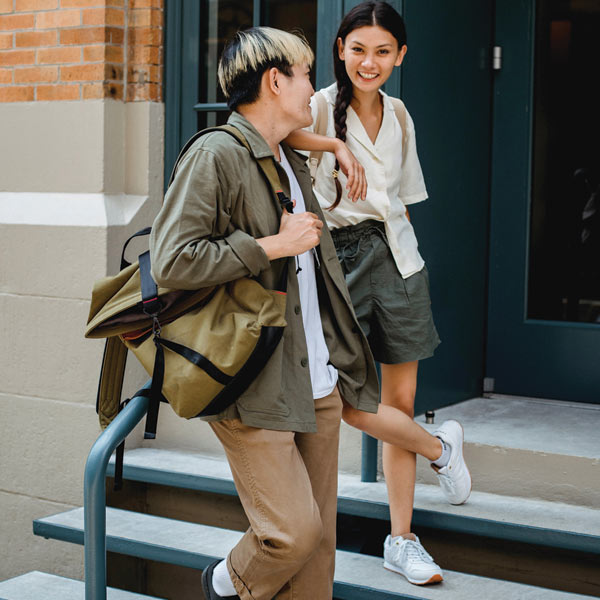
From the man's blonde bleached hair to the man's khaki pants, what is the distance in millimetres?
910

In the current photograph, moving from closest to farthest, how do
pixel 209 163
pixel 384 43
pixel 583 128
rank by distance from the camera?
pixel 209 163 → pixel 384 43 → pixel 583 128

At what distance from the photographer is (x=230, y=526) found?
4527 mm

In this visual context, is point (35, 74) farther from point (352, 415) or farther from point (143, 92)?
point (352, 415)

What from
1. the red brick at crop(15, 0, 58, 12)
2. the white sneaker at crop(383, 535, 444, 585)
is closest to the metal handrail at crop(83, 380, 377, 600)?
the white sneaker at crop(383, 535, 444, 585)

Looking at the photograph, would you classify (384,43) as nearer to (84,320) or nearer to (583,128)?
(583,128)

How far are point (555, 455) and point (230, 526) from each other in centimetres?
150

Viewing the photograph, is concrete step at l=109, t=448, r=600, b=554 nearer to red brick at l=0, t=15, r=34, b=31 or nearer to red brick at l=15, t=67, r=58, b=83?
red brick at l=15, t=67, r=58, b=83

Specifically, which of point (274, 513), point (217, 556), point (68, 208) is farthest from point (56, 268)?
point (274, 513)

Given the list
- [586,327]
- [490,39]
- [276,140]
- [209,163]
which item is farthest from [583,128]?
[209,163]

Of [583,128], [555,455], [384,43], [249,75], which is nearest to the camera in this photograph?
[249,75]

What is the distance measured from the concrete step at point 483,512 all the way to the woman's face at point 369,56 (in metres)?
1.62

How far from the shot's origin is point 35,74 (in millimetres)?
5066

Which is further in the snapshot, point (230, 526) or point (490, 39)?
point (490, 39)

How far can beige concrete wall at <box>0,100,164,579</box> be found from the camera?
4879 mm
